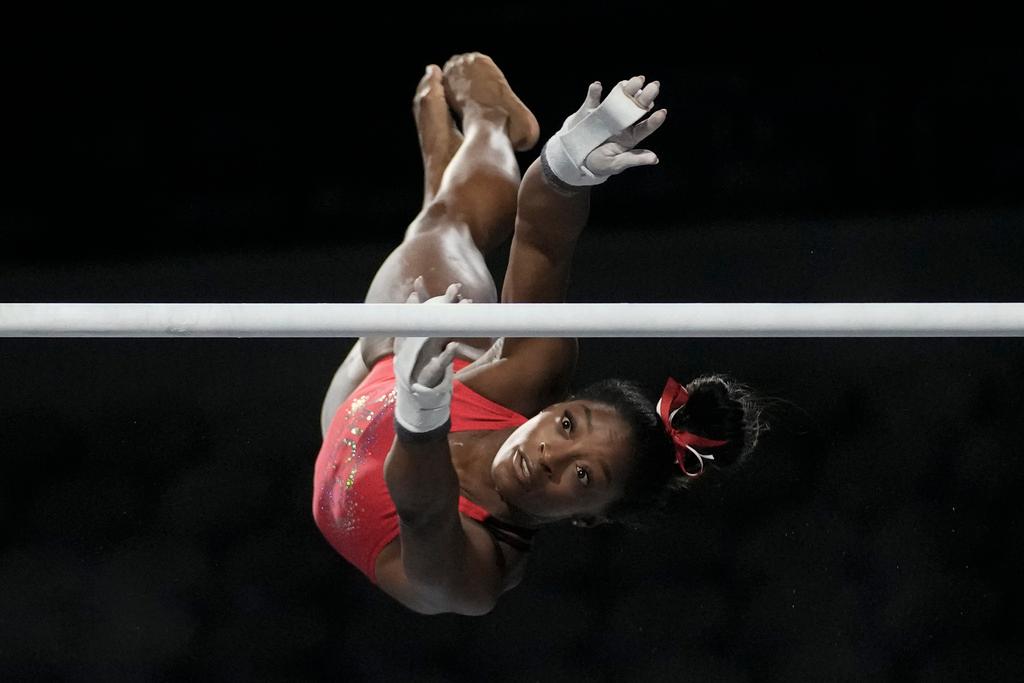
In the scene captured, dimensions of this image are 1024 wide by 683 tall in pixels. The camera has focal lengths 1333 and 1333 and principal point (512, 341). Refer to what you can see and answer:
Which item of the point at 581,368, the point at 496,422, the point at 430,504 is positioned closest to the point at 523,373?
the point at 496,422

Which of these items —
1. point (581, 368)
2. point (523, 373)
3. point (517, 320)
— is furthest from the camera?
point (581, 368)

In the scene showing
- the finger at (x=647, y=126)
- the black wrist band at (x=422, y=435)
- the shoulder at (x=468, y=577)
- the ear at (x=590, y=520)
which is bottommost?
the shoulder at (x=468, y=577)

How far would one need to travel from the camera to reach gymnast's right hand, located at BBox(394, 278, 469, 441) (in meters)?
0.83

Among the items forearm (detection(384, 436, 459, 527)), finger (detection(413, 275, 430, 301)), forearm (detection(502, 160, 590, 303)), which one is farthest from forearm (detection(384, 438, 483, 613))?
forearm (detection(502, 160, 590, 303))

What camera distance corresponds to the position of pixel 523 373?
3.80 ft

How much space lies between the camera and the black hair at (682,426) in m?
1.05

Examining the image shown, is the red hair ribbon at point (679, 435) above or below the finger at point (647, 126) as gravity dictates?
below

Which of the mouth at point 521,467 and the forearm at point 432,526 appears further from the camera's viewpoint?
the mouth at point 521,467

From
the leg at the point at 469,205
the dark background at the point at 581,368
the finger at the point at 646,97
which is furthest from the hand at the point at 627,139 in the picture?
the dark background at the point at 581,368

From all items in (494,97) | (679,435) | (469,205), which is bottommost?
(679,435)

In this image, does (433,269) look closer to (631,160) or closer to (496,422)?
(496,422)

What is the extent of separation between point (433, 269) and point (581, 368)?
1.16 ft

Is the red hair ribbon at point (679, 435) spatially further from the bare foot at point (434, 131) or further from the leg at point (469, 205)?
the bare foot at point (434, 131)

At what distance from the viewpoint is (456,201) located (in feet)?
4.21
